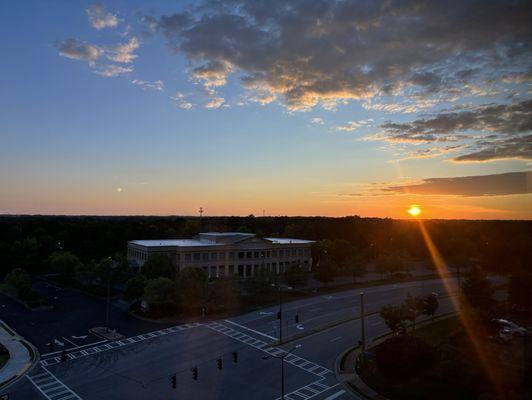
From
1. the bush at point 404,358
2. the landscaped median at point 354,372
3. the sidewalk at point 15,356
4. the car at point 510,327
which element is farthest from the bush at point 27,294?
the car at point 510,327

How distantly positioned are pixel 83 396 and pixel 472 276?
5532cm

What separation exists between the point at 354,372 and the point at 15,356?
37775 mm

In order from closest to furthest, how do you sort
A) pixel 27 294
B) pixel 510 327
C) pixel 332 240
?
pixel 510 327 → pixel 27 294 → pixel 332 240

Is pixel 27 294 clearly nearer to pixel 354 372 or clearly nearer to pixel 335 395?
pixel 354 372

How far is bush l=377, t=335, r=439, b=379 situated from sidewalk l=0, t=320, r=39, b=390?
35.8 metres

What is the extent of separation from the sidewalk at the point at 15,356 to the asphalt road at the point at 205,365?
4.25 ft

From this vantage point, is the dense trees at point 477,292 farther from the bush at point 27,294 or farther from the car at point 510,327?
the bush at point 27,294

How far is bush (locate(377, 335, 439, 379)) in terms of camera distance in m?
39.8

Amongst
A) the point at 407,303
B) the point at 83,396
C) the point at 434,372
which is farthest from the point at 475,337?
the point at 83,396

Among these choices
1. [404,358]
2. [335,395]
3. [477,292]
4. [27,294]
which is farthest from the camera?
[27,294]

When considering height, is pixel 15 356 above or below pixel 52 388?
above

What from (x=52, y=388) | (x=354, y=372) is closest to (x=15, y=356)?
(x=52, y=388)

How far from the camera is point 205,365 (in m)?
45.8

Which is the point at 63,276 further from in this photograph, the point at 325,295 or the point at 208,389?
the point at 208,389
